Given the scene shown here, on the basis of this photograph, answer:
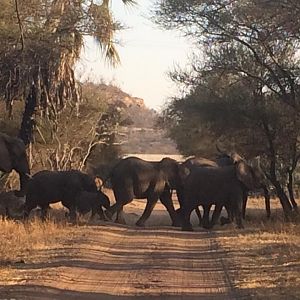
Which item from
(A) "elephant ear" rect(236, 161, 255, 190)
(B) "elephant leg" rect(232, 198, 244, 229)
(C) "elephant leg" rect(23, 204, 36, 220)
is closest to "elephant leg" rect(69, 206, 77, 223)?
(C) "elephant leg" rect(23, 204, 36, 220)

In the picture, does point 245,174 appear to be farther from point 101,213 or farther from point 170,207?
point 101,213

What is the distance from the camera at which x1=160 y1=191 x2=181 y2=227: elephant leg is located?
2209 centimetres

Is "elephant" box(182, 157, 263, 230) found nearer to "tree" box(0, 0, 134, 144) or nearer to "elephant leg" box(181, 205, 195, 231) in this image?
"elephant leg" box(181, 205, 195, 231)

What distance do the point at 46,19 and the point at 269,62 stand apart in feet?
27.3

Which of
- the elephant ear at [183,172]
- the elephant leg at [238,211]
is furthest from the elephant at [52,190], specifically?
the elephant leg at [238,211]

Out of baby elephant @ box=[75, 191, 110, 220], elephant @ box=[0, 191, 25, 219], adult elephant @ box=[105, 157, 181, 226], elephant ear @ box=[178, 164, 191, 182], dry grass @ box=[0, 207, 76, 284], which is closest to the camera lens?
dry grass @ box=[0, 207, 76, 284]

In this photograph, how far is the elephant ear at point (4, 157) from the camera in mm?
18875

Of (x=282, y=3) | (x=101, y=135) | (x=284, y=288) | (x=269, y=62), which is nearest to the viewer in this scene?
(x=284, y=288)

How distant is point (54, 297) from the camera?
892 cm

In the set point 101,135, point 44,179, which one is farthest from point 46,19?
point 101,135

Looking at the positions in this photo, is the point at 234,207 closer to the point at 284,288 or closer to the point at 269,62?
the point at 269,62

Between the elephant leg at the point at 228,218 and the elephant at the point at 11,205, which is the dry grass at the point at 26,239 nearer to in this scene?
the elephant at the point at 11,205

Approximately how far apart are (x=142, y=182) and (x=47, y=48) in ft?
15.8

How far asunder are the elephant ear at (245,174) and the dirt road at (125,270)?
4.41 meters
